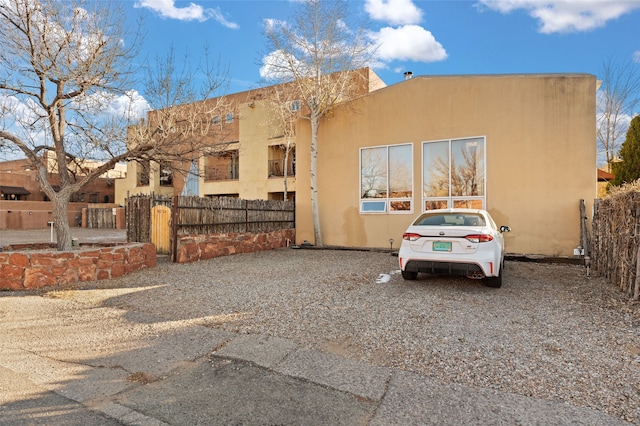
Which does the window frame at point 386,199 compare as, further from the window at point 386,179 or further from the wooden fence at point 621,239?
the wooden fence at point 621,239

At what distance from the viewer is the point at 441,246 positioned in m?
6.30

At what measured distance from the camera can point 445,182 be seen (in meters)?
11.2

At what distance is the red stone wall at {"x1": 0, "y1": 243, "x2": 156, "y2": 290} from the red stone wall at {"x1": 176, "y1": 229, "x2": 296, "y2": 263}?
197 centimetres

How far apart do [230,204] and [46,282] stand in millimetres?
5642

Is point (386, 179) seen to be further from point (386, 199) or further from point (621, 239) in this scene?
point (621, 239)

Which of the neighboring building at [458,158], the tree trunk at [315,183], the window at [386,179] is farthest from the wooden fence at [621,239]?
the tree trunk at [315,183]

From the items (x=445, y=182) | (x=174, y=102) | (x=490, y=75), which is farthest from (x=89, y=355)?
(x=490, y=75)

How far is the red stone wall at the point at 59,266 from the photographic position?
6754 mm

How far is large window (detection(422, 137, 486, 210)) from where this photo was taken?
35.5 ft

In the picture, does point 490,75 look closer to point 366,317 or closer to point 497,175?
point 497,175

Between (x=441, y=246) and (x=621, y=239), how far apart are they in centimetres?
286

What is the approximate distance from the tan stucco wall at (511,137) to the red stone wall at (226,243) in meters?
2.82

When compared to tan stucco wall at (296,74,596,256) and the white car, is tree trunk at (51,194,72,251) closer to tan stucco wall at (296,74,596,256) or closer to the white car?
the white car

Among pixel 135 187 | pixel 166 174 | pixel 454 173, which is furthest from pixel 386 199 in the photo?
pixel 135 187
